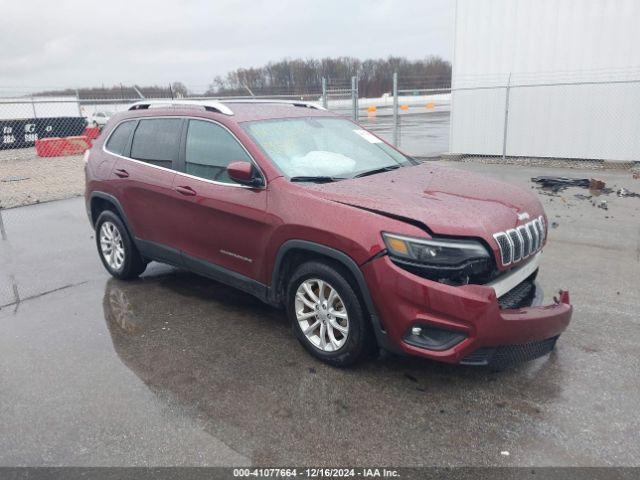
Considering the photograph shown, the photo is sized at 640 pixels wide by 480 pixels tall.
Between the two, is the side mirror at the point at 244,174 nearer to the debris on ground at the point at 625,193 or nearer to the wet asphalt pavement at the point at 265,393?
the wet asphalt pavement at the point at 265,393

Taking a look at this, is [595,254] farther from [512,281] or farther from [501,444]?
[501,444]

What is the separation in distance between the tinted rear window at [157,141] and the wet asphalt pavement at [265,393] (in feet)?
4.43

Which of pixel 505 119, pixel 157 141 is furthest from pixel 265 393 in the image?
pixel 505 119

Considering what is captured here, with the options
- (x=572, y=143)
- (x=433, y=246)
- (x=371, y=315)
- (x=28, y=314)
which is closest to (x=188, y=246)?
(x=28, y=314)

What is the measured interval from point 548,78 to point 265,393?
12507mm

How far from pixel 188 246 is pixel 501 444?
2.97 m

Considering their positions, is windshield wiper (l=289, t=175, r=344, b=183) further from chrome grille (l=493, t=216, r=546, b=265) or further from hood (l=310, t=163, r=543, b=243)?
chrome grille (l=493, t=216, r=546, b=265)

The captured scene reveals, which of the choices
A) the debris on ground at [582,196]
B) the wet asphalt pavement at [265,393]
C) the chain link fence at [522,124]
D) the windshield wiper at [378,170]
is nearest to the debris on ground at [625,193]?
the debris on ground at [582,196]

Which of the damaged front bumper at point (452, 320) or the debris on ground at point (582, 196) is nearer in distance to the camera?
the damaged front bumper at point (452, 320)

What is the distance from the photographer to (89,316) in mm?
4703

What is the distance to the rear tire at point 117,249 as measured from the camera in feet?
17.4

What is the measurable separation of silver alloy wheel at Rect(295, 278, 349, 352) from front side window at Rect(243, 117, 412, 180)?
0.86m

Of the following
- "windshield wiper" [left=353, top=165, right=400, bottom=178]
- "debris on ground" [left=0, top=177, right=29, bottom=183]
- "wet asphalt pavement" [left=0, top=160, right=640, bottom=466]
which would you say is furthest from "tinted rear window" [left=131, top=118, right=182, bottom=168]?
"debris on ground" [left=0, top=177, right=29, bottom=183]

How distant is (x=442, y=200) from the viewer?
3467mm
